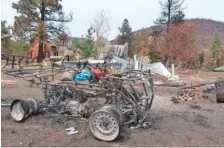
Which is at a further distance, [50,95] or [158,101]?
[158,101]

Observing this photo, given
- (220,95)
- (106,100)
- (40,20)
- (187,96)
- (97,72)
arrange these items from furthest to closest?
(40,20) < (187,96) < (220,95) < (97,72) < (106,100)

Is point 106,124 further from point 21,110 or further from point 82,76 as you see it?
point 21,110

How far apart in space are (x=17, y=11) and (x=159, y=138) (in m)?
29.6

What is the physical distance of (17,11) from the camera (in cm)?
3316

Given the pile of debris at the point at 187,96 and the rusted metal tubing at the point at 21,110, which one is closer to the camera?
the rusted metal tubing at the point at 21,110

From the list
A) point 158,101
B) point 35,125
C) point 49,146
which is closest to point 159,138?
point 49,146

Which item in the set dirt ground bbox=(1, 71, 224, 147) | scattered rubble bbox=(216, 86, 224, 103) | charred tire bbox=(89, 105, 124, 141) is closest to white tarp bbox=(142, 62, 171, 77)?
scattered rubble bbox=(216, 86, 224, 103)

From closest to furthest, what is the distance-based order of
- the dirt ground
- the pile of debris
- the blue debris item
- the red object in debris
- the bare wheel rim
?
the dirt ground < the bare wheel rim < the blue debris item < the red object in debris < the pile of debris

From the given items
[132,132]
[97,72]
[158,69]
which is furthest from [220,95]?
[158,69]

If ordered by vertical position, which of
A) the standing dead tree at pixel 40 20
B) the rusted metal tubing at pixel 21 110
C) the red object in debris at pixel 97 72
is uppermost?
the standing dead tree at pixel 40 20

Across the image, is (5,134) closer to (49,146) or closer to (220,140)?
(49,146)

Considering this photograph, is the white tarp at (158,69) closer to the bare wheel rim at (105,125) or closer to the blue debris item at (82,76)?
the blue debris item at (82,76)

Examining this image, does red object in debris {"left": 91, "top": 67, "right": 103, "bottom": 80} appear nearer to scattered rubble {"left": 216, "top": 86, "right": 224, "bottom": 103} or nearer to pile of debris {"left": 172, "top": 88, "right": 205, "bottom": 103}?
pile of debris {"left": 172, "top": 88, "right": 205, "bottom": 103}

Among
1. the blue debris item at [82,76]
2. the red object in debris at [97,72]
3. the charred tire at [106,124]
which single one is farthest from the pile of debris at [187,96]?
the charred tire at [106,124]
